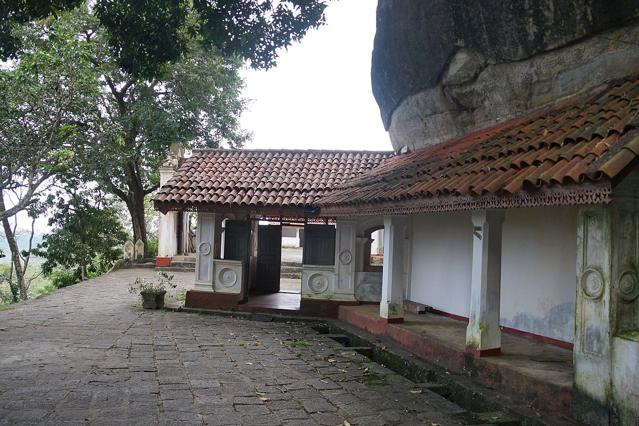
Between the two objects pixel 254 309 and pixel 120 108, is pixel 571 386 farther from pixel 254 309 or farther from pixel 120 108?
pixel 120 108

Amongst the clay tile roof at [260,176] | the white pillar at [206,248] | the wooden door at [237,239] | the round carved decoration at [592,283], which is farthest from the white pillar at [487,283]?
the white pillar at [206,248]

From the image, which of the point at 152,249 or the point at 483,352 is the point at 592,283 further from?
the point at 152,249

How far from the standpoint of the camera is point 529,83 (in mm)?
7559

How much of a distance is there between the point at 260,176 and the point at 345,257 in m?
2.88

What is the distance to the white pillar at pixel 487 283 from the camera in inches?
245

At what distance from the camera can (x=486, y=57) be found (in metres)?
8.19

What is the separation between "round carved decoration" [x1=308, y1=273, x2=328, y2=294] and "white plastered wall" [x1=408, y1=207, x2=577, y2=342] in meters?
2.45

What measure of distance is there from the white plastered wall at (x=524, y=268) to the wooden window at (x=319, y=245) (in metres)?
2.43

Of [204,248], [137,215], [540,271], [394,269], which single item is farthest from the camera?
[137,215]

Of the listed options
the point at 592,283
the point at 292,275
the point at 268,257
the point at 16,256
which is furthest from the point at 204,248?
the point at 16,256

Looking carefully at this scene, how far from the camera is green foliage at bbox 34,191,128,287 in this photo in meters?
21.0

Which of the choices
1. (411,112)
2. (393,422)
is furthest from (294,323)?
(393,422)

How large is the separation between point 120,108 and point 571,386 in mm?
22825

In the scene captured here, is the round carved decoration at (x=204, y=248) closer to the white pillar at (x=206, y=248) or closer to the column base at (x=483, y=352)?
the white pillar at (x=206, y=248)
